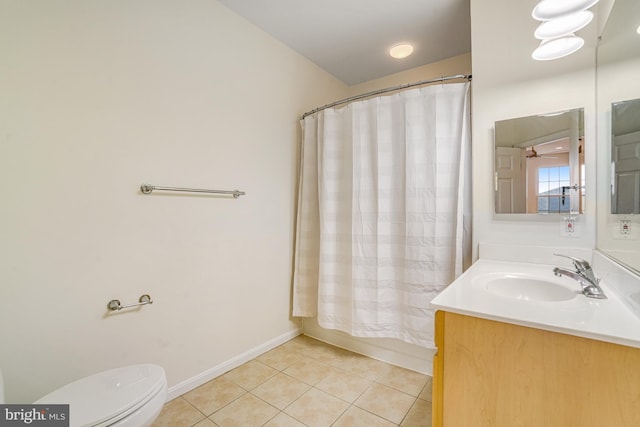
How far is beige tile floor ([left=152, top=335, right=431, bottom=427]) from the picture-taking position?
4.76 ft

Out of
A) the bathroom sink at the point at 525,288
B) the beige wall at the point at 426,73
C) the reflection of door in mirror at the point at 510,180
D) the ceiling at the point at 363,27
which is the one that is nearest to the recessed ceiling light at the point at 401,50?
the ceiling at the point at 363,27

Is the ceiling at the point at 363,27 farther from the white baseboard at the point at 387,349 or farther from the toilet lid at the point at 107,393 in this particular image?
the white baseboard at the point at 387,349

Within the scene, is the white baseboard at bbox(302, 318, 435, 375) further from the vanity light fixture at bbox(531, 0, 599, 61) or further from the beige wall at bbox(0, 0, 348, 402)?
the vanity light fixture at bbox(531, 0, 599, 61)

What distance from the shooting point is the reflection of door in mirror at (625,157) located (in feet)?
3.26

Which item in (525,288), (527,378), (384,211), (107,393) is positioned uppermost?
(384,211)

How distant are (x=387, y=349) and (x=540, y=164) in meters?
1.59

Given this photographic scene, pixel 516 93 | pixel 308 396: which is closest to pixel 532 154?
pixel 516 93

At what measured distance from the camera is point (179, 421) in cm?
144

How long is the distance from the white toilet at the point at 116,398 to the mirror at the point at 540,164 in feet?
6.37

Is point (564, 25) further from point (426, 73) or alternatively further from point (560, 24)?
point (426, 73)

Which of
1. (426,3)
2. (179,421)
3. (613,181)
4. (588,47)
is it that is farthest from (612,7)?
(179,421)

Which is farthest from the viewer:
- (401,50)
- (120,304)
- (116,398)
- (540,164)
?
(401,50)

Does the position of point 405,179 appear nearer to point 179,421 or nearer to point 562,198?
point 562,198

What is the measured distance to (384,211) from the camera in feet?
6.35
